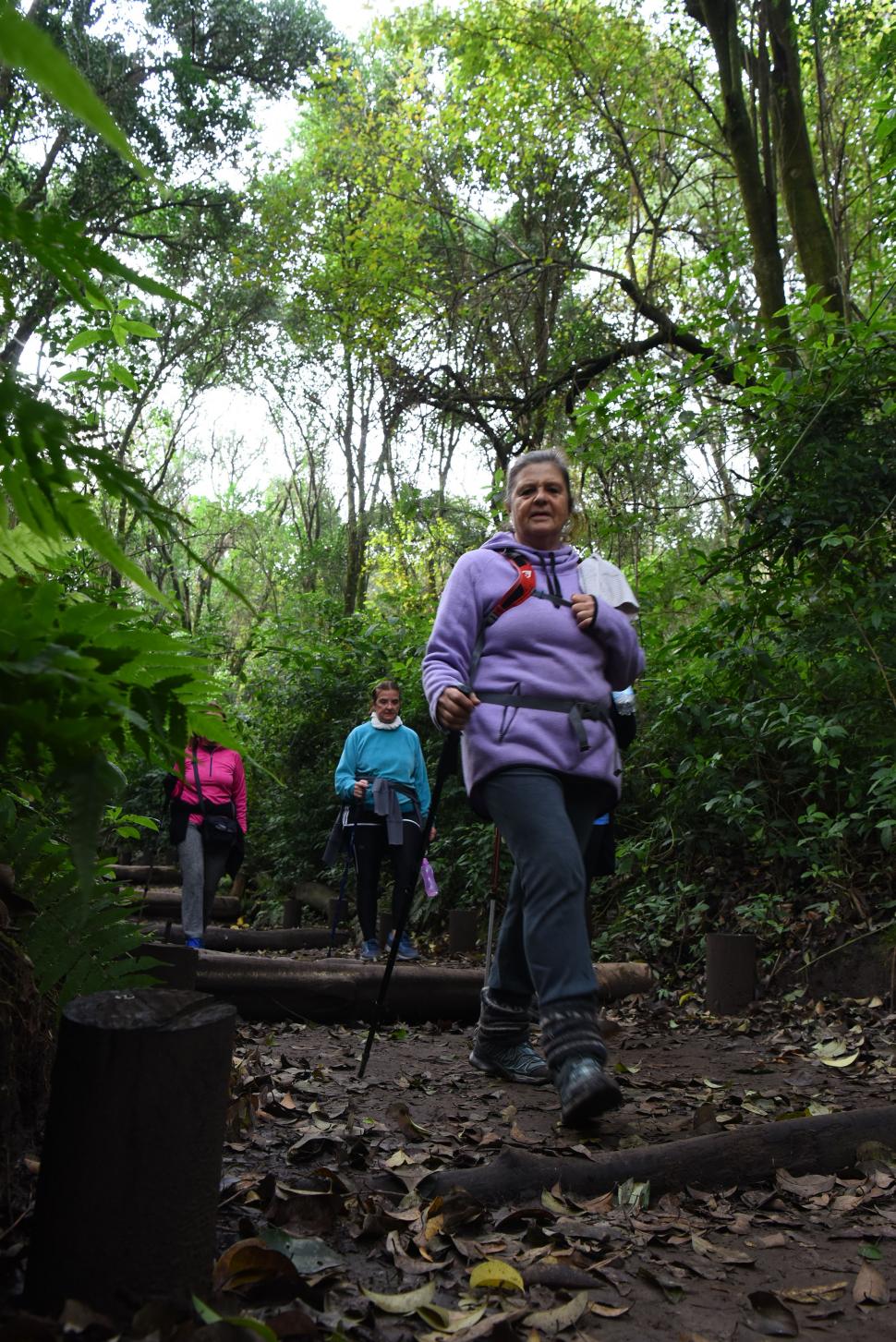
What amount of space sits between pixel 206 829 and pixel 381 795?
1439 mm

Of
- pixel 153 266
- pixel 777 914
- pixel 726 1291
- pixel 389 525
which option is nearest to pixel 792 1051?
pixel 777 914

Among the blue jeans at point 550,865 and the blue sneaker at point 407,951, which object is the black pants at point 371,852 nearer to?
the blue sneaker at point 407,951

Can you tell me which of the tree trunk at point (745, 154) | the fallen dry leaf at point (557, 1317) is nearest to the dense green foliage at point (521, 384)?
the tree trunk at point (745, 154)

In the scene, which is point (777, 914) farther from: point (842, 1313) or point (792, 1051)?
point (842, 1313)

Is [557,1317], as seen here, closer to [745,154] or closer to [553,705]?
[553,705]

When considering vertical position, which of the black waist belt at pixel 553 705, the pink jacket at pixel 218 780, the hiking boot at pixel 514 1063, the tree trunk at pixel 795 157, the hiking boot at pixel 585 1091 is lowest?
the hiking boot at pixel 514 1063

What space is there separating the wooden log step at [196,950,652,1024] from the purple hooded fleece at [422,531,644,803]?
1.81m

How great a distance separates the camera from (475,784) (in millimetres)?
3785

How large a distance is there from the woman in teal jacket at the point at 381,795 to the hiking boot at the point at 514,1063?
432 cm

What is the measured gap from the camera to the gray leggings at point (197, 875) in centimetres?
816

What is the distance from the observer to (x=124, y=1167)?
68.6 inches

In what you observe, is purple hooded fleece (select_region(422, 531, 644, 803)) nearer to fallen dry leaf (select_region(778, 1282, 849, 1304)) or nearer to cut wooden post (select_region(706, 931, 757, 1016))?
fallen dry leaf (select_region(778, 1282, 849, 1304))

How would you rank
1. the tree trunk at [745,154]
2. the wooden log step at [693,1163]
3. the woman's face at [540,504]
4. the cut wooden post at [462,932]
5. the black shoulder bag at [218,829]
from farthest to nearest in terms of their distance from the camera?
1. the tree trunk at [745,154]
2. the cut wooden post at [462,932]
3. the black shoulder bag at [218,829]
4. the woman's face at [540,504]
5. the wooden log step at [693,1163]

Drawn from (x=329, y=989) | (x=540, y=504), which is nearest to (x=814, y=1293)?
(x=540, y=504)
